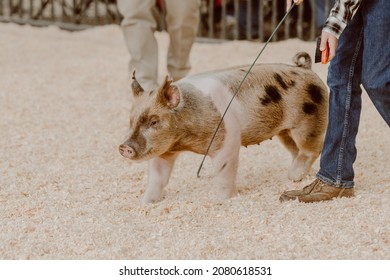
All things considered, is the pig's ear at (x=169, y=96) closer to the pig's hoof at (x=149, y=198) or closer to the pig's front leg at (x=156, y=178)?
the pig's front leg at (x=156, y=178)

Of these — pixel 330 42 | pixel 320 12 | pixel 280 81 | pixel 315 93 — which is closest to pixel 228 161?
pixel 280 81

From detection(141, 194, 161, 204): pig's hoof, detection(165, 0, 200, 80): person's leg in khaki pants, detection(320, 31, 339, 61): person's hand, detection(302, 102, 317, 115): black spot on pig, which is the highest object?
detection(320, 31, 339, 61): person's hand

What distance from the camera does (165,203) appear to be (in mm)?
3854

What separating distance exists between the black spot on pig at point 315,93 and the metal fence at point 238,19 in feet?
15.8

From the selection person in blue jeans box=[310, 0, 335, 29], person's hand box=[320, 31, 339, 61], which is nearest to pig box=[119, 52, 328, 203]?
person's hand box=[320, 31, 339, 61]

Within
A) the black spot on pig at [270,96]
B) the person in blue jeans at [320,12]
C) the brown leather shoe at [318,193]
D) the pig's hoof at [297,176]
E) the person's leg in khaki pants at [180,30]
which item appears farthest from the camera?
the person in blue jeans at [320,12]

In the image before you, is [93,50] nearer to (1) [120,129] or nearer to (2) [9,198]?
(1) [120,129]

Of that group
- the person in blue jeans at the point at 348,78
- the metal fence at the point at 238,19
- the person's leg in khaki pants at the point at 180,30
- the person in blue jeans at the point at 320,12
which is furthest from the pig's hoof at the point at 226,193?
the person in blue jeans at the point at 320,12

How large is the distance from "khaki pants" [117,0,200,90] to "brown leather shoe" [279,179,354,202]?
2.44 metres

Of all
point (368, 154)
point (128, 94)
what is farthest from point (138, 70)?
point (368, 154)

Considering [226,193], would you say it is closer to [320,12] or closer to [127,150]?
[127,150]

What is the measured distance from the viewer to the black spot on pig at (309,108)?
3.98 meters

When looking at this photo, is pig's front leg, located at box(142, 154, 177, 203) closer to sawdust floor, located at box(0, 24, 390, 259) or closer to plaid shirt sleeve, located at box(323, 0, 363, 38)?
sawdust floor, located at box(0, 24, 390, 259)

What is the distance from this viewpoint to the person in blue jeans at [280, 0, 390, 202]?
333 centimetres
